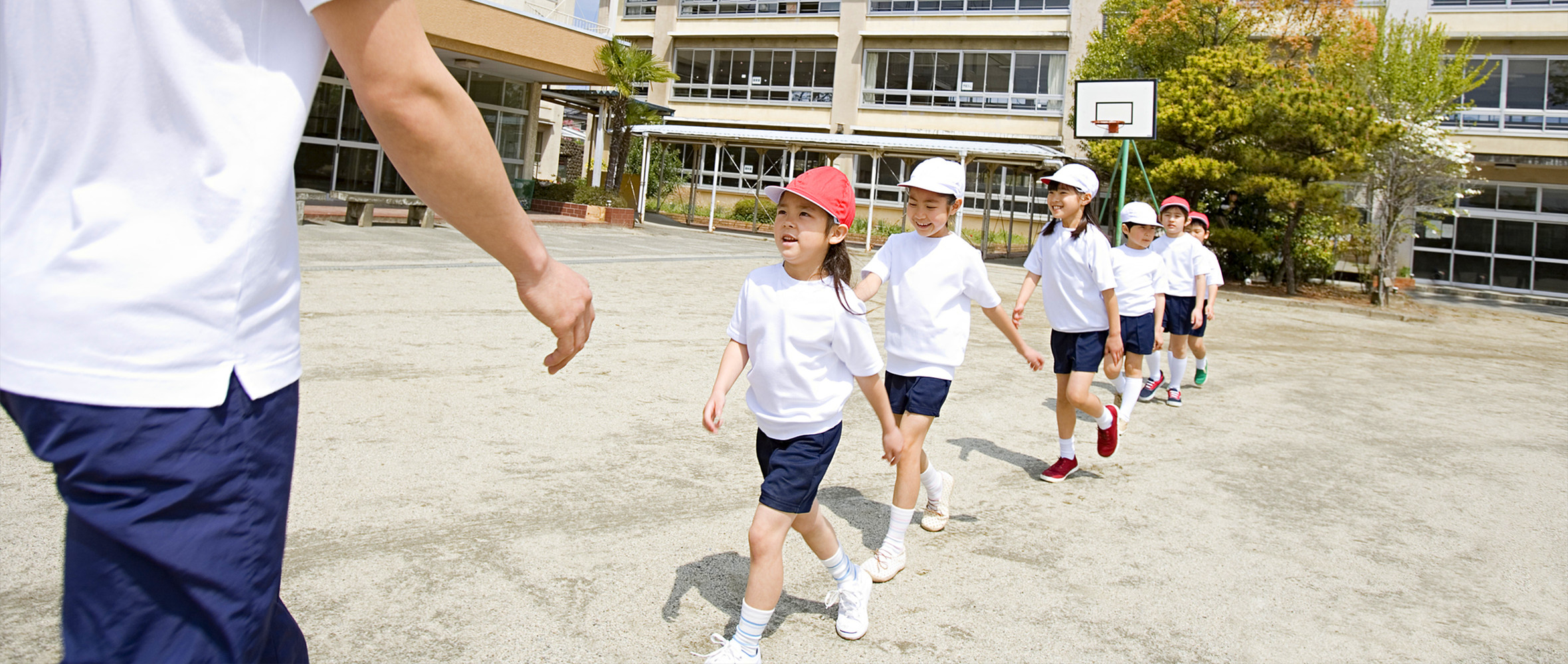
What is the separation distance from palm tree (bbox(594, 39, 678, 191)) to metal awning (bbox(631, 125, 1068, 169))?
696mm

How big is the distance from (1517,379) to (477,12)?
61.9 ft

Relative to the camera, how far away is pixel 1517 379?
1071 centimetres

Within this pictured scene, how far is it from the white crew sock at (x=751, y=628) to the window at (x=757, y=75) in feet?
110

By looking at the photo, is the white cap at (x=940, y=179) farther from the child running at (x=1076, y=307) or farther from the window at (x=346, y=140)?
the window at (x=346, y=140)

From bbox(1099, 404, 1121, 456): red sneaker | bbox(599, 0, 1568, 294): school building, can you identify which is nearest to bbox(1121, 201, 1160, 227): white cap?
bbox(1099, 404, 1121, 456): red sneaker

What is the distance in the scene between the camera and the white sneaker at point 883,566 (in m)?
3.81

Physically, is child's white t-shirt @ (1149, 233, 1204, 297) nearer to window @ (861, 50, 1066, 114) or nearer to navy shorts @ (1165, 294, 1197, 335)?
navy shorts @ (1165, 294, 1197, 335)

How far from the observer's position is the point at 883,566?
3840mm

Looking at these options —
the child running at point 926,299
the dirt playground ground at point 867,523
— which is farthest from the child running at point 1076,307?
the child running at point 926,299

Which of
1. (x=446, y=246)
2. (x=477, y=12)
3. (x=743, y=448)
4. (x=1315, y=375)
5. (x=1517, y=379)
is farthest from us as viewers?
(x=477, y=12)

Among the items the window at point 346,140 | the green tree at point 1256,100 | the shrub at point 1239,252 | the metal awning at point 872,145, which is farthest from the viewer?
the metal awning at point 872,145

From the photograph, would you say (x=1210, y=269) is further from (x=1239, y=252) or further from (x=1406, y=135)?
(x=1239, y=252)

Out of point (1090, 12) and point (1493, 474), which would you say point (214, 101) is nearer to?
point (1493, 474)

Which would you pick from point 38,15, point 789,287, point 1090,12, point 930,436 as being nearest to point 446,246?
point 930,436
